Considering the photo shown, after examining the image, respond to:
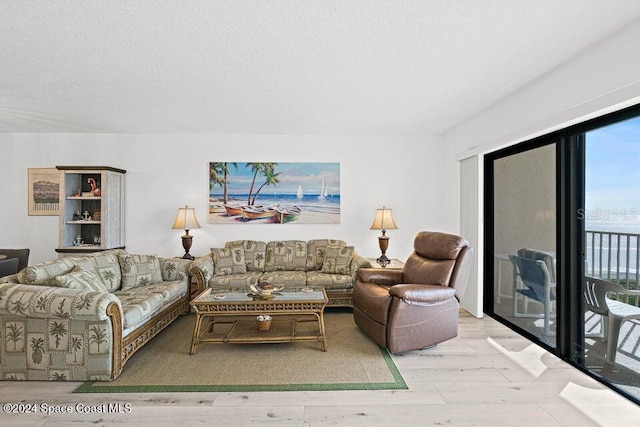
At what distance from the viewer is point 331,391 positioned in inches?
98.1

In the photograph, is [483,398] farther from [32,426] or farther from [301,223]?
[301,223]

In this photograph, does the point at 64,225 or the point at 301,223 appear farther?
the point at 301,223

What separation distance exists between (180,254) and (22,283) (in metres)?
2.40

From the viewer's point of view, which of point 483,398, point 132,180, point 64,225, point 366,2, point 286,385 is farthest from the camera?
point 132,180

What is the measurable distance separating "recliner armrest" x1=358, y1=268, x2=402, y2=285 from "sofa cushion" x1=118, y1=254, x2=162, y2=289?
2446mm

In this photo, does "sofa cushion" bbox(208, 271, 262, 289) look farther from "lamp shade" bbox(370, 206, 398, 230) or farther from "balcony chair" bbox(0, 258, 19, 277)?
"balcony chair" bbox(0, 258, 19, 277)

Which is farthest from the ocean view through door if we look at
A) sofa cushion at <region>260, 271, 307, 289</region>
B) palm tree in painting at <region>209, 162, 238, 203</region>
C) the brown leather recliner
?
palm tree in painting at <region>209, 162, 238, 203</region>

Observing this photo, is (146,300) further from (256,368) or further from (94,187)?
(94,187)

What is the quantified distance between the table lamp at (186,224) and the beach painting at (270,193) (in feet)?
1.02

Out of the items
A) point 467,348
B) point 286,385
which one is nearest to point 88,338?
point 286,385

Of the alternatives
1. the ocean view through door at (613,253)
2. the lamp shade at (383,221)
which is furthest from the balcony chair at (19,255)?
the ocean view through door at (613,253)

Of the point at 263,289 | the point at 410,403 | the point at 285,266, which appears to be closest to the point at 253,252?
the point at 285,266

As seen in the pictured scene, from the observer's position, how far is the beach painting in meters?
5.21

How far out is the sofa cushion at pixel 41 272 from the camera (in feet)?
9.32
